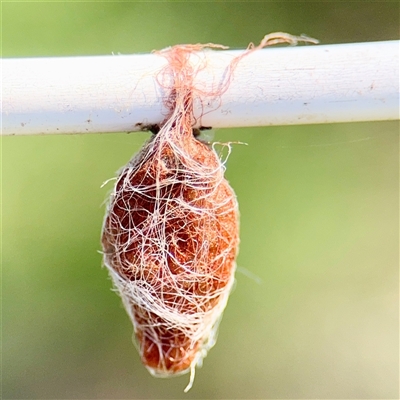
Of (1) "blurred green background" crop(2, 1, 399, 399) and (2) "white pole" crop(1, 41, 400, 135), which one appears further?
(1) "blurred green background" crop(2, 1, 399, 399)

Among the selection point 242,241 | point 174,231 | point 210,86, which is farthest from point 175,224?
point 242,241

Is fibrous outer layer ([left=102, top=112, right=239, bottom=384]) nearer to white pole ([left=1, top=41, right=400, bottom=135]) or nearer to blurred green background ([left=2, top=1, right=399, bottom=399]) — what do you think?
white pole ([left=1, top=41, right=400, bottom=135])

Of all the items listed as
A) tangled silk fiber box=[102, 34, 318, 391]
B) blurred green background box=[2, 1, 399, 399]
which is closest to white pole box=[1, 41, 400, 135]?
tangled silk fiber box=[102, 34, 318, 391]

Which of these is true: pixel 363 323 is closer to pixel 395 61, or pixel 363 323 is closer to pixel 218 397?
pixel 218 397

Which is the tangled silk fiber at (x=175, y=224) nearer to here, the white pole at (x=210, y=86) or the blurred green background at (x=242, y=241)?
the white pole at (x=210, y=86)

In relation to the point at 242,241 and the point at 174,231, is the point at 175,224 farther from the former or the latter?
the point at 242,241

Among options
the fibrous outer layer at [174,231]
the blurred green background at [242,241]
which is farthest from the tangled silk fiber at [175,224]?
the blurred green background at [242,241]
